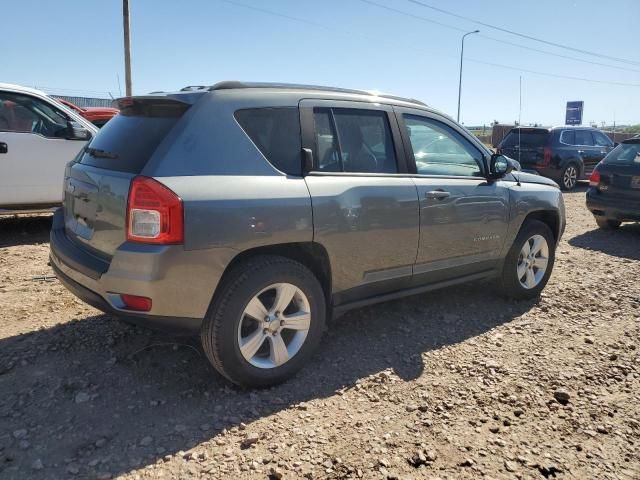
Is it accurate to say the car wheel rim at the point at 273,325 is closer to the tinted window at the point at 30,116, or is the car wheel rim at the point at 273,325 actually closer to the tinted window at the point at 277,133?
the tinted window at the point at 277,133

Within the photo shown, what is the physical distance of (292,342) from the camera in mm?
3246

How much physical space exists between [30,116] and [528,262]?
5980 millimetres

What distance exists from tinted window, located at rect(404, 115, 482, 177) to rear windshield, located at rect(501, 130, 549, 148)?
32.6 feet

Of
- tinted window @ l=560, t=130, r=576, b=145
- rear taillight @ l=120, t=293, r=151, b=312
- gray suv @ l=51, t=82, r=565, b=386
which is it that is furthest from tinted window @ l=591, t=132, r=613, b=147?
rear taillight @ l=120, t=293, r=151, b=312

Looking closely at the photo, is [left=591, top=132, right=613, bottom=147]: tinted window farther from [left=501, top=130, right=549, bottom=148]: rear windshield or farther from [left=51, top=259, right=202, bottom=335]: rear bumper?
[left=51, top=259, right=202, bottom=335]: rear bumper

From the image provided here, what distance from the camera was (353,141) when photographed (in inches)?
139

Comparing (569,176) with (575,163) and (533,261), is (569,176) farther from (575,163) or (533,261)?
(533,261)

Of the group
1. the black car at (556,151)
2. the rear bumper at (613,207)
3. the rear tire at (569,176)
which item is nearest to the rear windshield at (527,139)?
the black car at (556,151)

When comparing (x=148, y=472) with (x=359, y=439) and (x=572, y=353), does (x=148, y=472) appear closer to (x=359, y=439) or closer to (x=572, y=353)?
(x=359, y=439)

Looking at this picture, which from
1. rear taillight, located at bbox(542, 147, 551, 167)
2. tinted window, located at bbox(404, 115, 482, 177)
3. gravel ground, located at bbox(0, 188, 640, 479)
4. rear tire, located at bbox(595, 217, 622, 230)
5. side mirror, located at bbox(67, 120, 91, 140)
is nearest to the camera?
gravel ground, located at bbox(0, 188, 640, 479)

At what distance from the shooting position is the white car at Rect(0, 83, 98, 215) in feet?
20.5

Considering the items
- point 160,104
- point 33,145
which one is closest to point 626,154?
point 160,104

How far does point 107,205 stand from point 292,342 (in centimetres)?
135

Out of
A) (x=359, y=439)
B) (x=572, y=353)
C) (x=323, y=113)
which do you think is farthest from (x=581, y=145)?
(x=359, y=439)
